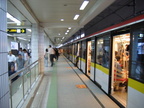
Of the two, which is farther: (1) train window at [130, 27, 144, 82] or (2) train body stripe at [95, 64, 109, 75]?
(2) train body stripe at [95, 64, 109, 75]

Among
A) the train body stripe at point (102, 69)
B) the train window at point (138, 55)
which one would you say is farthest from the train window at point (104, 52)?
the train window at point (138, 55)

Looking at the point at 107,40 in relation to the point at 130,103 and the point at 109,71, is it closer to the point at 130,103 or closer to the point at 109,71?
the point at 109,71

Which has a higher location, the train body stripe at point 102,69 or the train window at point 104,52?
the train window at point 104,52

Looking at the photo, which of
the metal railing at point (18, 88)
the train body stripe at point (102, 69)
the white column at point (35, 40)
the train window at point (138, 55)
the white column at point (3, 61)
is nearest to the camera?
the white column at point (3, 61)

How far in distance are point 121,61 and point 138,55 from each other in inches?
130

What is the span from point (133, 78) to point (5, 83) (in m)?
2.60

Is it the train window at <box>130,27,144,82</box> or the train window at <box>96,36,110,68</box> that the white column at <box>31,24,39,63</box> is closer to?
the train window at <box>96,36,110,68</box>

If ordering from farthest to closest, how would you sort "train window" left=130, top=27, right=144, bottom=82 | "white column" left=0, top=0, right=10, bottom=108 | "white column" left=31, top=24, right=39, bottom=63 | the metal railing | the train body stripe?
1. "white column" left=31, top=24, right=39, bottom=63
2. the train body stripe
3. the metal railing
4. "train window" left=130, top=27, right=144, bottom=82
5. "white column" left=0, top=0, right=10, bottom=108

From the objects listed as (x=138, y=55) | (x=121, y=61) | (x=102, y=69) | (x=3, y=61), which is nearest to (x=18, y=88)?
(x=3, y=61)

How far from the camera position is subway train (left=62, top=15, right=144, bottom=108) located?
3.02 m

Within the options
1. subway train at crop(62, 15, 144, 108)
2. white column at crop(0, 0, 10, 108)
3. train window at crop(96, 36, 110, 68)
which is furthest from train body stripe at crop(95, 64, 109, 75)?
white column at crop(0, 0, 10, 108)

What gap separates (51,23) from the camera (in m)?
9.00

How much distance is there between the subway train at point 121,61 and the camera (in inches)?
119

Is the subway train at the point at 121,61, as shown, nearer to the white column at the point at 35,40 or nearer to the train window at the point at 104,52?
the train window at the point at 104,52
